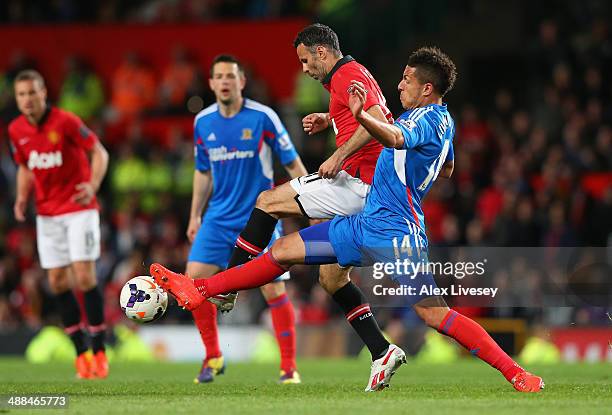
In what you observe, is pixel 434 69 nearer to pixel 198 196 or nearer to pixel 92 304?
pixel 198 196

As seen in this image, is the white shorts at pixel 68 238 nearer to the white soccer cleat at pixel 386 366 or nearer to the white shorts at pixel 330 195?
the white shorts at pixel 330 195

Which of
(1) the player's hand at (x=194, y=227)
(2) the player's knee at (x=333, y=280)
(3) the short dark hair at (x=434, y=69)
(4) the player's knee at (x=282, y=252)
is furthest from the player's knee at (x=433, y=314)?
(1) the player's hand at (x=194, y=227)

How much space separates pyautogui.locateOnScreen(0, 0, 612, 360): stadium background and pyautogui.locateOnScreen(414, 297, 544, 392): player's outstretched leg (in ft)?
21.6

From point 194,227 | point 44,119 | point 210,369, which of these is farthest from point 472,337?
point 44,119

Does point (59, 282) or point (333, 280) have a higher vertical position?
point (333, 280)

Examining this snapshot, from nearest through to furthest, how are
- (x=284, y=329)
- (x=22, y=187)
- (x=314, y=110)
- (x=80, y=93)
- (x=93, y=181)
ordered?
(x=284, y=329) → (x=93, y=181) → (x=22, y=187) → (x=314, y=110) → (x=80, y=93)

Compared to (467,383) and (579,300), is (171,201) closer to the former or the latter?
(579,300)

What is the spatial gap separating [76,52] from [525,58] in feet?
24.2

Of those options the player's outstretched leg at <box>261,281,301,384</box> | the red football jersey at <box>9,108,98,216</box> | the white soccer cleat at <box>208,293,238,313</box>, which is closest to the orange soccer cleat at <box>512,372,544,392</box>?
the white soccer cleat at <box>208,293,238,313</box>

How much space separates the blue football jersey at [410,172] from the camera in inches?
299

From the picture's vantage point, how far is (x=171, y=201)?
723 inches

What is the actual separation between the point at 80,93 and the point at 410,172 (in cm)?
1328

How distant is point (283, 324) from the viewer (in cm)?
979

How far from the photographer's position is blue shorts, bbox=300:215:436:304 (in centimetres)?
756
